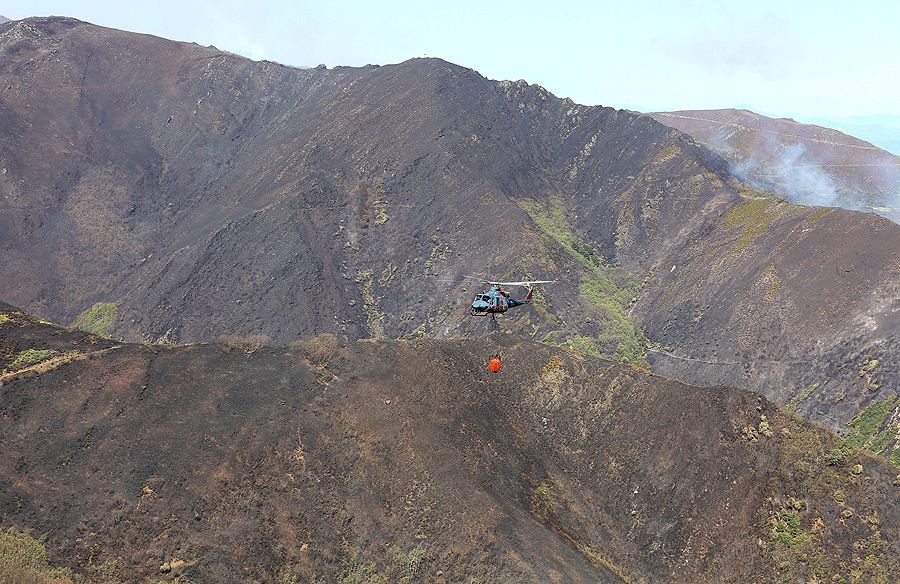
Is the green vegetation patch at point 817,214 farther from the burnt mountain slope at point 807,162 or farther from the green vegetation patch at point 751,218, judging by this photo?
the burnt mountain slope at point 807,162

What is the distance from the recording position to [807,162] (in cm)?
10300

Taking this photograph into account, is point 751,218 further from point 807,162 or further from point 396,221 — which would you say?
point 807,162

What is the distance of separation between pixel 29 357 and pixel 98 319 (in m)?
36.0

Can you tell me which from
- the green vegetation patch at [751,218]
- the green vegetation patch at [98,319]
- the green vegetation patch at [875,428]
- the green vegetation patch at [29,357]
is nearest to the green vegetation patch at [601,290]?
the green vegetation patch at [751,218]

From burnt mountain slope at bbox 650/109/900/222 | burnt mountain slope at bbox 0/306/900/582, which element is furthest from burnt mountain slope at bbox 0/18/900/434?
burnt mountain slope at bbox 650/109/900/222

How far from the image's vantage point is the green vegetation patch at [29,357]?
29.7 metres

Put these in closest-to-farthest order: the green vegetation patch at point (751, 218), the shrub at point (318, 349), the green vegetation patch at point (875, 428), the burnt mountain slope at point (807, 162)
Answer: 1. the shrub at point (318, 349)
2. the green vegetation patch at point (875, 428)
3. the green vegetation patch at point (751, 218)
4. the burnt mountain slope at point (807, 162)

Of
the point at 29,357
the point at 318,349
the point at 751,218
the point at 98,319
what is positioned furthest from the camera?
the point at 98,319

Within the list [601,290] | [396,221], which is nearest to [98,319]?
[396,221]

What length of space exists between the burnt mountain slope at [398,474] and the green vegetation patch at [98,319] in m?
29.2

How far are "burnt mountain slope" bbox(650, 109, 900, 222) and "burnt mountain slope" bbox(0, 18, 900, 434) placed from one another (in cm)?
1741

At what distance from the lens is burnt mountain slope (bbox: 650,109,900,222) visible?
88938 millimetres

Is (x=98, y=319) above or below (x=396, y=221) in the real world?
below

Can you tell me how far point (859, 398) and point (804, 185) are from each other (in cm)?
6229
